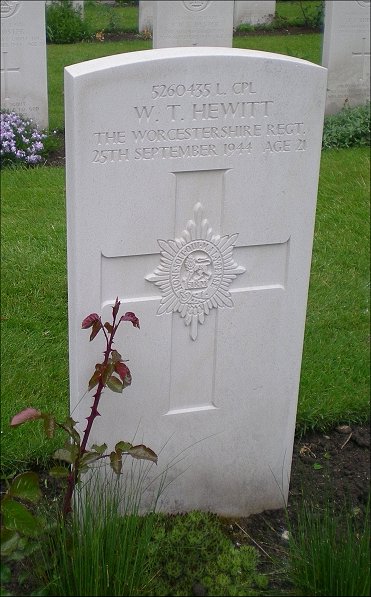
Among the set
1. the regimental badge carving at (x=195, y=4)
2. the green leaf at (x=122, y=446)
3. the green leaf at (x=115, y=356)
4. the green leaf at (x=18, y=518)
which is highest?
the regimental badge carving at (x=195, y=4)

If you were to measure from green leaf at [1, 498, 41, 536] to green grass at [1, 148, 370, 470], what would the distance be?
0.95 metres

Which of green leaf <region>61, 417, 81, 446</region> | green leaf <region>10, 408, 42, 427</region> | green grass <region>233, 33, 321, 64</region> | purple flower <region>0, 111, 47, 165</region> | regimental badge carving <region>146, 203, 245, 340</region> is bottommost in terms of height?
green leaf <region>61, 417, 81, 446</region>

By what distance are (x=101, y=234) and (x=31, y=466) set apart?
1.17m

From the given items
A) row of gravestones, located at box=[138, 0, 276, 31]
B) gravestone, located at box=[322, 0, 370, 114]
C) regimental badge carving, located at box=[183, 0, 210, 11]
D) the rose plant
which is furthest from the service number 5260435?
row of gravestones, located at box=[138, 0, 276, 31]

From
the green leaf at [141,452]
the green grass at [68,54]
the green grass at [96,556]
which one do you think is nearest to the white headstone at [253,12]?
the green grass at [68,54]

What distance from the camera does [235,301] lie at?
Answer: 297 cm

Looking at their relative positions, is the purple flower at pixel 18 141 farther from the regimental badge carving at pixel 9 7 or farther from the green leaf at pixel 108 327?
the green leaf at pixel 108 327

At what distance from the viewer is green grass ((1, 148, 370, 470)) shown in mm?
3840

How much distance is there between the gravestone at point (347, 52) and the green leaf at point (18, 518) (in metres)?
6.86

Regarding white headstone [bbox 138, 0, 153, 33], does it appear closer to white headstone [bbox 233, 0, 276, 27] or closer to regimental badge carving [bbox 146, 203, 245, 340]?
white headstone [bbox 233, 0, 276, 27]

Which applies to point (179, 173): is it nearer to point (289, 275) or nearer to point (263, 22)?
point (289, 275)

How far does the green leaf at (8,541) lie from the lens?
8.02 ft

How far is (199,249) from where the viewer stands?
2855mm

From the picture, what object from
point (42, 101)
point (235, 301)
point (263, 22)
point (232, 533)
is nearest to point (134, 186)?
point (235, 301)
